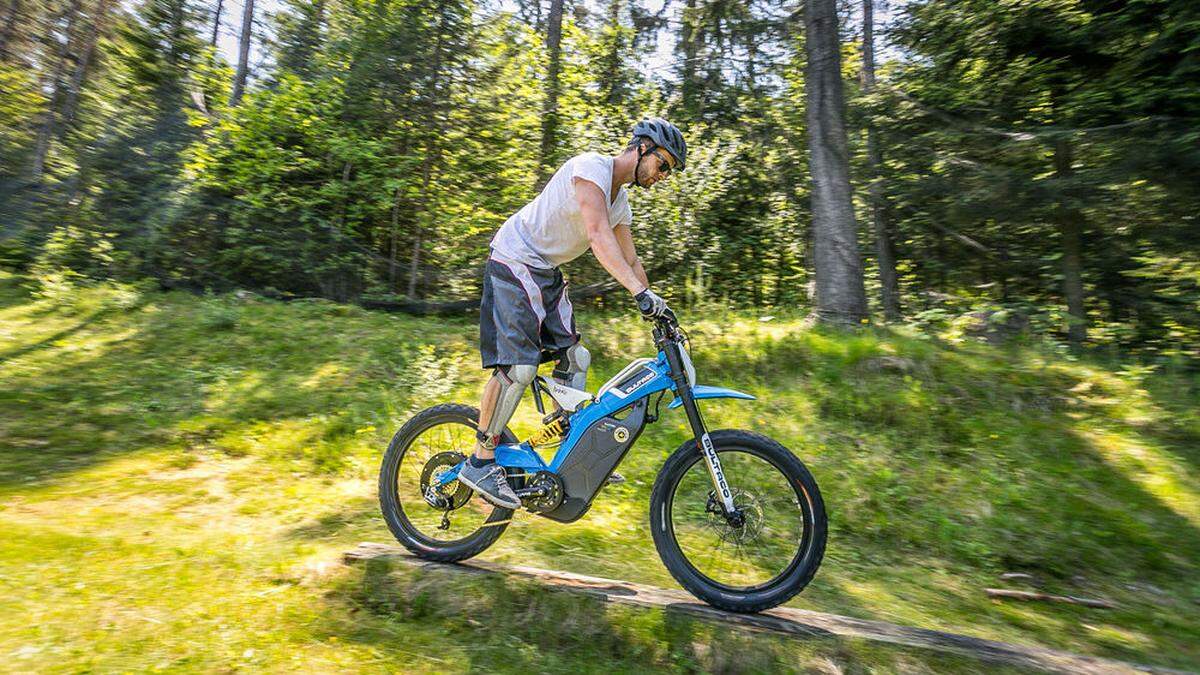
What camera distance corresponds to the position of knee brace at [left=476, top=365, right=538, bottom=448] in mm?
3527

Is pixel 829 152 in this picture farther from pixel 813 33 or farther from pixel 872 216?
pixel 872 216

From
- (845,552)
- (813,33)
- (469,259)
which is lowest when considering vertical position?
(845,552)

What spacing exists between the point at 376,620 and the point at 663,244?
7.93 metres

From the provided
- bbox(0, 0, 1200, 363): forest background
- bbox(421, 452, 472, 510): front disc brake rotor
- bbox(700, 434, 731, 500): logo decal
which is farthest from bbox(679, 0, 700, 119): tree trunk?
bbox(700, 434, 731, 500): logo decal

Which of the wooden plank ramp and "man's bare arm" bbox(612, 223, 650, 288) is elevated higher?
"man's bare arm" bbox(612, 223, 650, 288)

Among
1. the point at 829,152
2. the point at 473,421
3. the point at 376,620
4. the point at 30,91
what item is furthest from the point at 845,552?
the point at 30,91

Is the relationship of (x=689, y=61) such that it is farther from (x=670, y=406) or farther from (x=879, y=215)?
(x=670, y=406)

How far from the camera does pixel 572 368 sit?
3676 mm

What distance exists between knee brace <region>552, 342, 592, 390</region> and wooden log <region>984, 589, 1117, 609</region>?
2.58 meters

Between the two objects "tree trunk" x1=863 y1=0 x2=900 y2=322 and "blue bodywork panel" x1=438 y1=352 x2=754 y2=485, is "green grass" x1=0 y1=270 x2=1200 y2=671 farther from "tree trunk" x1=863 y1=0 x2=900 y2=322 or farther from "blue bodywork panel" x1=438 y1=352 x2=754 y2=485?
"tree trunk" x1=863 y1=0 x2=900 y2=322

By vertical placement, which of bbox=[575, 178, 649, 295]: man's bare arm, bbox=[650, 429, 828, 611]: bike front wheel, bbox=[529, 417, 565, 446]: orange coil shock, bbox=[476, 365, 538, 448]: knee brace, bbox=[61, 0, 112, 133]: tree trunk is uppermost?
bbox=[61, 0, 112, 133]: tree trunk

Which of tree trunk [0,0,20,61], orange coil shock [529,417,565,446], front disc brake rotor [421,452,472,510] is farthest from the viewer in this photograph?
tree trunk [0,0,20,61]

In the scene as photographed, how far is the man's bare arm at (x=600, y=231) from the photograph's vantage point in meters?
3.24

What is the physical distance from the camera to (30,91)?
48.7ft
